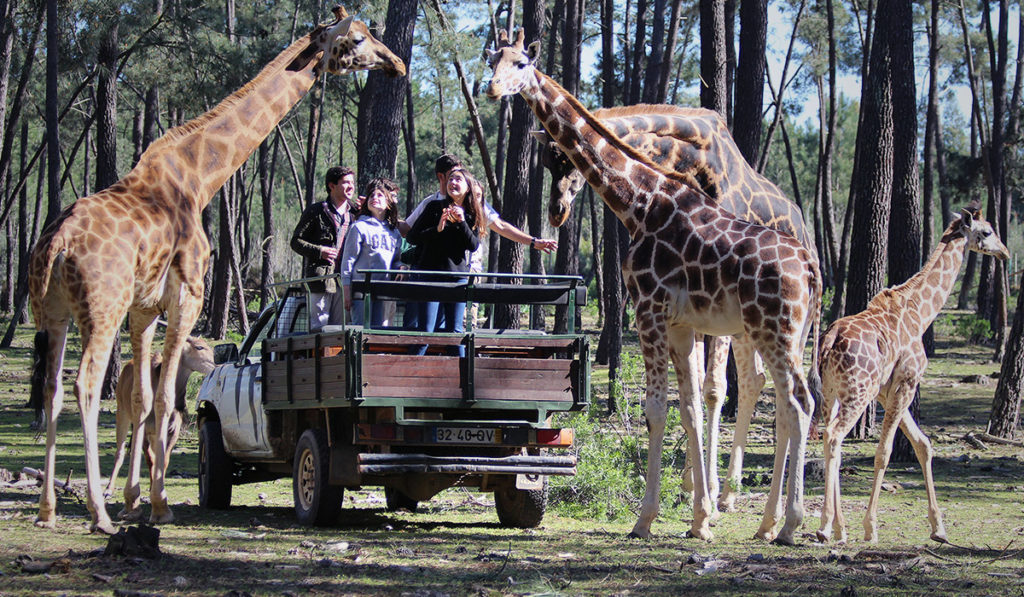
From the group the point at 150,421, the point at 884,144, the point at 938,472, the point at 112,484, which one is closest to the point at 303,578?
the point at 150,421

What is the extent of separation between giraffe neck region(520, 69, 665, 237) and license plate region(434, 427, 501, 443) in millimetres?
2230

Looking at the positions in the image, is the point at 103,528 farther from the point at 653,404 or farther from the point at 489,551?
the point at 653,404

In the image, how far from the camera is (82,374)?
8883 mm

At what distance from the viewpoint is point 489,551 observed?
27.3 ft

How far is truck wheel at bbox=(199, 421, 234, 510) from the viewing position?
1104 centimetres

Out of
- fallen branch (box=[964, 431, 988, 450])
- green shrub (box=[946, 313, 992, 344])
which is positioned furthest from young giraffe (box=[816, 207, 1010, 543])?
green shrub (box=[946, 313, 992, 344])

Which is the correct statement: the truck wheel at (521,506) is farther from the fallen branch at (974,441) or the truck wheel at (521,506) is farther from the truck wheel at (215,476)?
the fallen branch at (974,441)

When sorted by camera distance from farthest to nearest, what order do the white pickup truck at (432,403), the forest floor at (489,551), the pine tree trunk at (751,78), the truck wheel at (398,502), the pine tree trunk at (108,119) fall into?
the pine tree trunk at (108,119)
the pine tree trunk at (751,78)
the truck wheel at (398,502)
the white pickup truck at (432,403)
the forest floor at (489,551)

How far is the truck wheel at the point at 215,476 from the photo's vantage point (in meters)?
11.0

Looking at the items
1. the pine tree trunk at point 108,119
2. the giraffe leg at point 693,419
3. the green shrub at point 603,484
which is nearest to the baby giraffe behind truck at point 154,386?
the green shrub at point 603,484

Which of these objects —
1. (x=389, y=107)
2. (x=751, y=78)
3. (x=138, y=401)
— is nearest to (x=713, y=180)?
(x=389, y=107)

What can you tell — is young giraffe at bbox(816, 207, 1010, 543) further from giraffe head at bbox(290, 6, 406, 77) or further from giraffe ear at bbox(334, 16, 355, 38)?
giraffe ear at bbox(334, 16, 355, 38)

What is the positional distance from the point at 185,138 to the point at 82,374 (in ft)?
9.09

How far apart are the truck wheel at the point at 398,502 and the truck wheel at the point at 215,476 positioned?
1.61 metres
